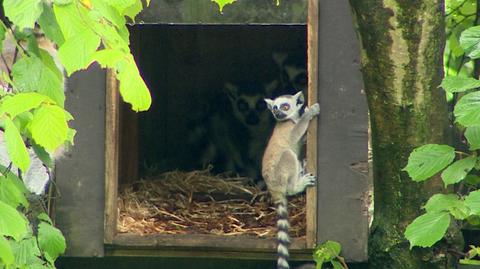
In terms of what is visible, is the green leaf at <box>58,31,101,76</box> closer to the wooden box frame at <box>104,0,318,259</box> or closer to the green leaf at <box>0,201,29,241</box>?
the green leaf at <box>0,201,29,241</box>

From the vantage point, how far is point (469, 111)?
3.68 m

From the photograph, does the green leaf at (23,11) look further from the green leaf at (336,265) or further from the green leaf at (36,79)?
the green leaf at (336,265)

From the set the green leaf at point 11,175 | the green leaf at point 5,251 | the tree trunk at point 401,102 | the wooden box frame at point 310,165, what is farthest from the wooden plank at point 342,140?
the green leaf at point 5,251

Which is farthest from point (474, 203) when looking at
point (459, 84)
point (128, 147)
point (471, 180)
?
point (128, 147)

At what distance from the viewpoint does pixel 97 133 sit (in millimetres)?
5484

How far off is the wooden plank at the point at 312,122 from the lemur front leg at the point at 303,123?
4cm

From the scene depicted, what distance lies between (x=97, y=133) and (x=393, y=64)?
5.58ft

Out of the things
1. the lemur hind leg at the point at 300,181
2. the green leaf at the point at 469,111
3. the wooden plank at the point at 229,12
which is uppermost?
the wooden plank at the point at 229,12

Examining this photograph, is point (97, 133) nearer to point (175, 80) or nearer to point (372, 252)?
point (372, 252)

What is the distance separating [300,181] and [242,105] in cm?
289

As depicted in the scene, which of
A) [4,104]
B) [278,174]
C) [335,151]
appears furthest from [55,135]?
[278,174]

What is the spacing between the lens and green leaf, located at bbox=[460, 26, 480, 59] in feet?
12.6

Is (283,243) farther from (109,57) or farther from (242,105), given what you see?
(242,105)

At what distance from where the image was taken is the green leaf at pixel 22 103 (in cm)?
269
